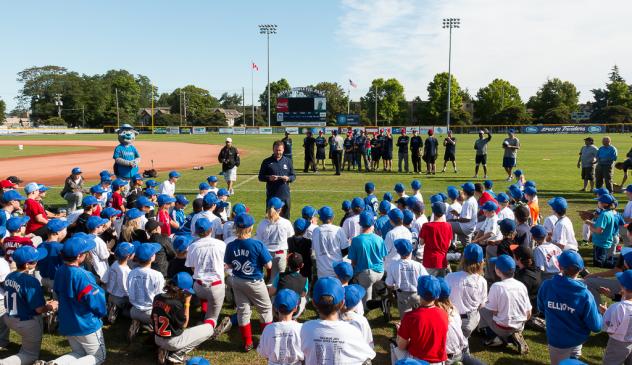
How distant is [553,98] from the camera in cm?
8919

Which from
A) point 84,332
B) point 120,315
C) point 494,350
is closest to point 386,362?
point 494,350

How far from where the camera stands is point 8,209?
8.62 meters

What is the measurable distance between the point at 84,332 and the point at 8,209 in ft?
16.4

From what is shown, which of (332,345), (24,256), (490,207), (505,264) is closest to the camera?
(332,345)

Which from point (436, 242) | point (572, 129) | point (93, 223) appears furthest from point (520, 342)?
point (572, 129)

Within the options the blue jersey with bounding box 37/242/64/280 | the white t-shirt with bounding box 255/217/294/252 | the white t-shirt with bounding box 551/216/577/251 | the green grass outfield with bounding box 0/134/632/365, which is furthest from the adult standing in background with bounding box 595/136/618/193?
the blue jersey with bounding box 37/242/64/280

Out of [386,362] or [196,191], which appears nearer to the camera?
[386,362]

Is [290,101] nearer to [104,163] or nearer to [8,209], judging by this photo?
[104,163]

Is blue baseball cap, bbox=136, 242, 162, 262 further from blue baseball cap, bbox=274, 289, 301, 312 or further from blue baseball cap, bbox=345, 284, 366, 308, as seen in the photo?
blue baseball cap, bbox=345, 284, 366, 308

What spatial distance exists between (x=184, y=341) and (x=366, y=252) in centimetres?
276

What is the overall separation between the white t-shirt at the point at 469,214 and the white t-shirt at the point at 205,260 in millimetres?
5204

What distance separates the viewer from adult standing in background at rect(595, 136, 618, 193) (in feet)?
50.9

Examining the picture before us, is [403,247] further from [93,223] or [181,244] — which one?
[93,223]

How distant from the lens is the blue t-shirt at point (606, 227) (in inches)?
325
